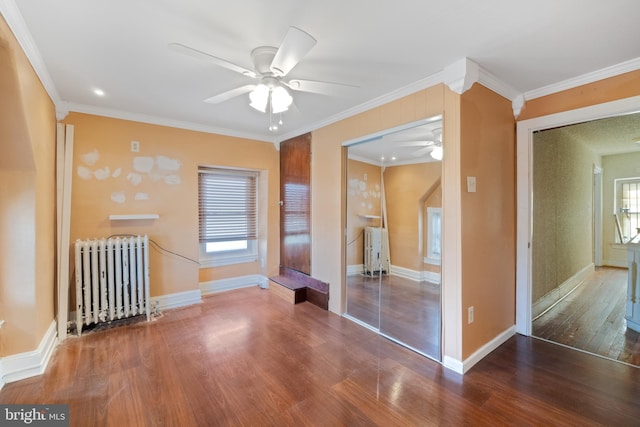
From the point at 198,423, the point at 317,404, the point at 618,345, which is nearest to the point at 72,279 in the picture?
the point at 198,423

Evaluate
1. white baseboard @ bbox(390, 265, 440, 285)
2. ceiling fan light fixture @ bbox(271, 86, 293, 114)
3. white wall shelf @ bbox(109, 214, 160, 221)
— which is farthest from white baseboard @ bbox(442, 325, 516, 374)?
white wall shelf @ bbox(109, 214, 160, 221)

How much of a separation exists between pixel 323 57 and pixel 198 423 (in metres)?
2.57

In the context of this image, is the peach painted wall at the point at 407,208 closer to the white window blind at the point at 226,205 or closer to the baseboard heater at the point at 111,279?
the white window blind at the point at 226,205

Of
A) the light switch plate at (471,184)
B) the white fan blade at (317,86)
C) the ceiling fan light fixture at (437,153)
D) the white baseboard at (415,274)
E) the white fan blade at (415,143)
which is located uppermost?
the white fan blade at (317,86)

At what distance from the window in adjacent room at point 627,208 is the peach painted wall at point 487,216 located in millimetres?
1162

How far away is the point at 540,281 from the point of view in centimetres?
300

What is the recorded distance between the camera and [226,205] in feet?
14.0

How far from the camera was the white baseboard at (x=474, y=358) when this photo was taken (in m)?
2.15

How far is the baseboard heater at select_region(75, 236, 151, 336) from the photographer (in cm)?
281

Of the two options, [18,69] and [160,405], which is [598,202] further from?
[18,69]

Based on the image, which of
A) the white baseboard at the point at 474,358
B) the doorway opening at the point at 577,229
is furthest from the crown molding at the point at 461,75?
the white baseboard at the point at 474,358

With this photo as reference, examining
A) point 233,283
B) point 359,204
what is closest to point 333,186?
point 359,204

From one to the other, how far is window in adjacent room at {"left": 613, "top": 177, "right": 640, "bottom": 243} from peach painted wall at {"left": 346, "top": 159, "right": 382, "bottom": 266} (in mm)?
2515

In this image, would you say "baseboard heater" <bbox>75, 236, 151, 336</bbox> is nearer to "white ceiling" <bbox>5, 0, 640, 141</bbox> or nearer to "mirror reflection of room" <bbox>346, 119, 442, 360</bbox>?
"white ceiling" <bbox>5, 0, 640, 141</bbox>
